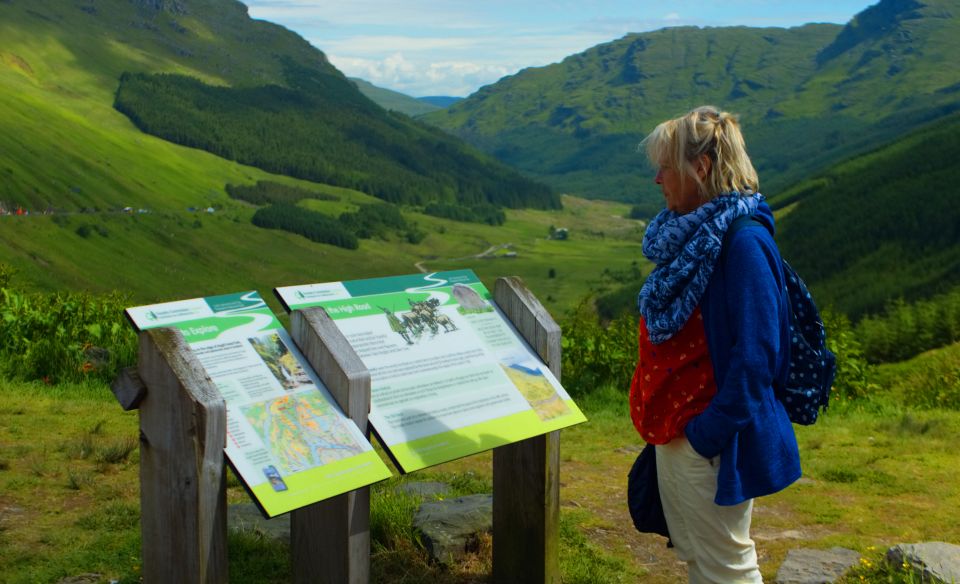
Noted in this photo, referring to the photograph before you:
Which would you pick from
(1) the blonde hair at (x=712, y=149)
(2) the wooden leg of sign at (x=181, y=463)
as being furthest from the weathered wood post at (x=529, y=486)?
(2) the wooden leg of sign at (x=181, y=463)

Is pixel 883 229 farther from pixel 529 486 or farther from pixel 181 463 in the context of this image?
pixel 181 463

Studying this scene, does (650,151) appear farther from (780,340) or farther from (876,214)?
(876,214)

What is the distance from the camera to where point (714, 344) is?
3.61m

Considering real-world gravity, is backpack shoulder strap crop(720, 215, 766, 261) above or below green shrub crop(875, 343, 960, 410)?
above

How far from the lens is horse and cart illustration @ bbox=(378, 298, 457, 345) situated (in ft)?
15.2

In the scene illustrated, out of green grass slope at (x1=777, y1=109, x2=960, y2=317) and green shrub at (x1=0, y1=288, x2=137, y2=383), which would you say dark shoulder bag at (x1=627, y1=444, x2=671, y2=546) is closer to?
green shrub at (x1=0, y1=288, x2=137, y2=383)

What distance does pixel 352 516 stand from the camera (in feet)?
13.7

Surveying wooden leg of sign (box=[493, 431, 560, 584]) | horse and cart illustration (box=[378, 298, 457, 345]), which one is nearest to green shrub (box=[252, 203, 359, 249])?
wooden leg of sign (box=[493, 431, 560, 584])

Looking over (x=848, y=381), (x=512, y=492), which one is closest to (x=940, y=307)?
(x=848, y=381)

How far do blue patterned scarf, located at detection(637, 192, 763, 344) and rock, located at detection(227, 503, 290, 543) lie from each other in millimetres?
3210

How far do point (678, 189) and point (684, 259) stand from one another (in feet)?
1.00

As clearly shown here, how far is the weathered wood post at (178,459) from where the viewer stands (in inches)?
138

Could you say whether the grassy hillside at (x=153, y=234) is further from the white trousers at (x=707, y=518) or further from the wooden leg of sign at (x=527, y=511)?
the white trousers at (x=707, y=518)

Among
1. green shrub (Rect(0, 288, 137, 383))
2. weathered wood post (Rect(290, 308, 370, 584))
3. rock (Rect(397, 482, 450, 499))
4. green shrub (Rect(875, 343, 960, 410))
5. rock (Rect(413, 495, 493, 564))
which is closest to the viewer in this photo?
weathered wood post (Rect(290, 308, 370, 584))
